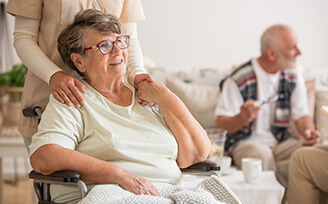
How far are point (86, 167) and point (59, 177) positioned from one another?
0.10 m

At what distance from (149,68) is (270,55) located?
32.8 inches

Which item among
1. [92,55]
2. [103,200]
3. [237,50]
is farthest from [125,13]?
[237,50]

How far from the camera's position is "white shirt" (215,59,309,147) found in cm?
288

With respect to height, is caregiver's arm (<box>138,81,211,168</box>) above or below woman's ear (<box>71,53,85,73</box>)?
below

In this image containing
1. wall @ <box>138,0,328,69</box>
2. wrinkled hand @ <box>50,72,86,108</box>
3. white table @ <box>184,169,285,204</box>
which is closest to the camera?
wrinkled hand @ <box>50,72,86,108</box>

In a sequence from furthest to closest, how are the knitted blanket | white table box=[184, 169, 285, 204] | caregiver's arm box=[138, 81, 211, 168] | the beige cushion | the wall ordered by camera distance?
the wall, the beige cushion, white table box=[184, 169, 285, 204], caregiver's arm box=[138, 81, 211, 168], the knitted blanket

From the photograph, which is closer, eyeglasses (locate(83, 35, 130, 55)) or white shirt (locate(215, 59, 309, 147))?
eyeglasses (locate(83, 35, 130, 55))

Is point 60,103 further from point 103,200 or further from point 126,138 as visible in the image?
point 103,200

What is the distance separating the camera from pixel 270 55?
115 inches

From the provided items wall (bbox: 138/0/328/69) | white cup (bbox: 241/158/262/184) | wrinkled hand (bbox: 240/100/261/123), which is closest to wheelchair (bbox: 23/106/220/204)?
white cup (bbox: 241/158/262/184)

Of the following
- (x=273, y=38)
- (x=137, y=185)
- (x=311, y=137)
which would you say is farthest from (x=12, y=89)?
(x=311, y=137)

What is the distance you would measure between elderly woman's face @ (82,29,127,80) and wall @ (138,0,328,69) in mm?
2221

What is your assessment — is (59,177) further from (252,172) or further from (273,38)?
(273,38)

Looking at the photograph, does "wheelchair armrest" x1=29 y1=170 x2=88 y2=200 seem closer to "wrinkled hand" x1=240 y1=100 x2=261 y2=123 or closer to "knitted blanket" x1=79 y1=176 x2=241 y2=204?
"knitted blanket" x1=79 y1=176 x2=241 y2=204
